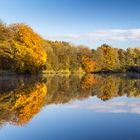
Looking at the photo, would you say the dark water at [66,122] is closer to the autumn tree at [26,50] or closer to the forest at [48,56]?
the autumn tree at [26,50]

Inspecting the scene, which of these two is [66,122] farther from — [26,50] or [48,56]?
[48,56]

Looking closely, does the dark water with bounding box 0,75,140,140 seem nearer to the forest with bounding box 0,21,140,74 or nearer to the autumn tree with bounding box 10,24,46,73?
the autumn tree with bounding box 10,24,46,73

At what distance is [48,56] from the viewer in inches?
2987

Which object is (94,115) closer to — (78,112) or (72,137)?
(78,112)

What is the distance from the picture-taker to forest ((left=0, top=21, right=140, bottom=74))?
57875 millimetres

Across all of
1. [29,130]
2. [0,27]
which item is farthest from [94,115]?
[0,27]

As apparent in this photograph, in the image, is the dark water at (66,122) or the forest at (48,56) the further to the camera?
the forest at (48,56)

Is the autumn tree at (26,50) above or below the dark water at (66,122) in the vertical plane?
above

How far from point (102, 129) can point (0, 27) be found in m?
50.7

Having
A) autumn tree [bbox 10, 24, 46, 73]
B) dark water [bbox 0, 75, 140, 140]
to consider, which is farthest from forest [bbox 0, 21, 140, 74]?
dark water [bbox 0, 75, 140, 140]

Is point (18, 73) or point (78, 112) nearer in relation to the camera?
point (78, 112)

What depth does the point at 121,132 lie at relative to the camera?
12188 mm

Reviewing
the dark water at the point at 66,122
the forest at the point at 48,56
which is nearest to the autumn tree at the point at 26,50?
the forest at the point at 48,56

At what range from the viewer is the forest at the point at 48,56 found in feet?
190
